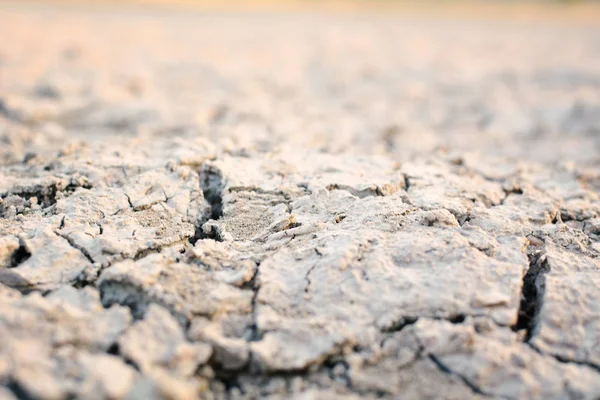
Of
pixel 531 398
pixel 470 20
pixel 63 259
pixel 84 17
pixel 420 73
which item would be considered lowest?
pixel 531 398

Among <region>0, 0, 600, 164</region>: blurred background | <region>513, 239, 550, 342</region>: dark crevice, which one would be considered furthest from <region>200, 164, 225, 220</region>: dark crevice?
<region>513, 239, 550, 342</region>: dark crevice

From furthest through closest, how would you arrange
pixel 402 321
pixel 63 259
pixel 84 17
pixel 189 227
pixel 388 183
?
pixel 84 17 < pixel 388 183 < pixel 189 227 < pixel 63 259 < pixel 402 321

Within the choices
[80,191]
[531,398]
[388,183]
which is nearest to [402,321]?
[531,398]

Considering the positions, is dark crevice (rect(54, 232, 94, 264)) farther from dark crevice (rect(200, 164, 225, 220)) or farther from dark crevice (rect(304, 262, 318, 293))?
dark crevice (rect(304, 262, 318, 293))

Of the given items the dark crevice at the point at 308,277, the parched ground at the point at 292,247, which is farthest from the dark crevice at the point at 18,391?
the dark crevice at the point at 308,277

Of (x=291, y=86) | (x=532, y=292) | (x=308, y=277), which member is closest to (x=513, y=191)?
(x=532, y=292)

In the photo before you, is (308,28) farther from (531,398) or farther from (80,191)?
(531,398)
